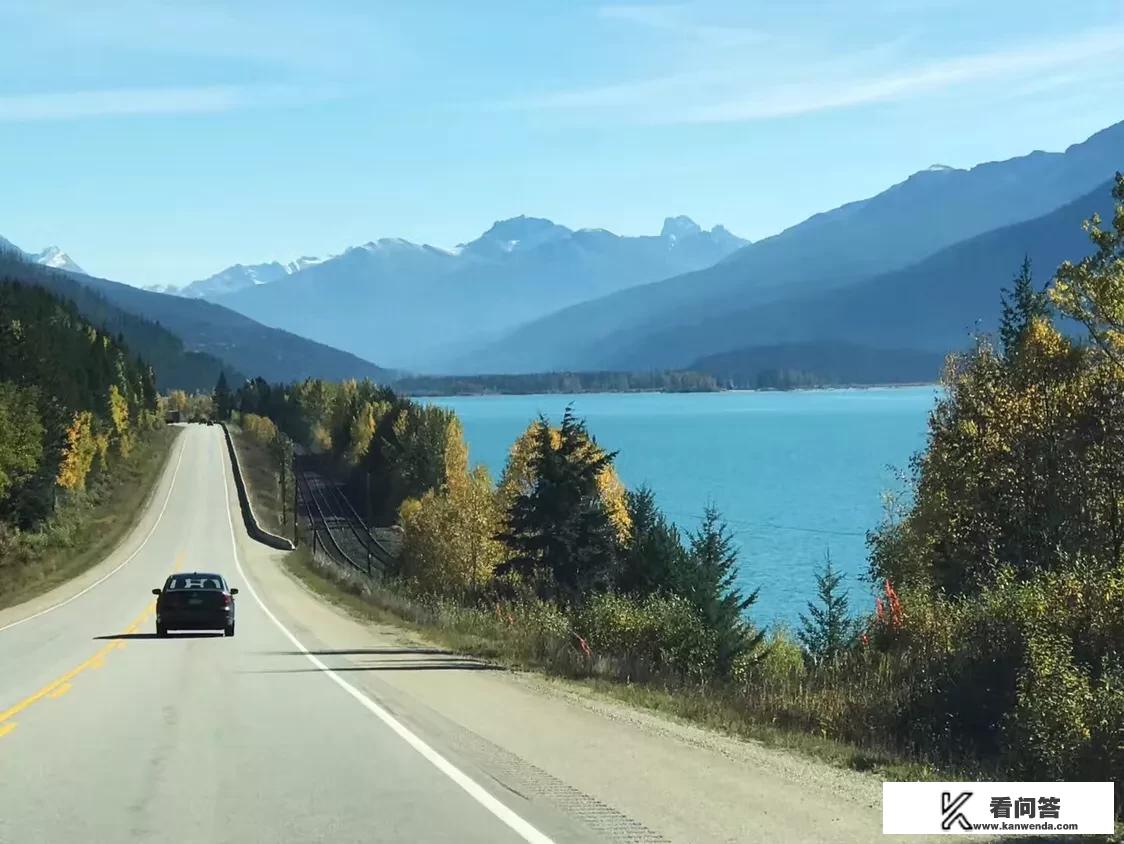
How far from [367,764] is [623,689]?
6.26m

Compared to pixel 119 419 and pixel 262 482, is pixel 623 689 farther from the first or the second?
pixel 119 419

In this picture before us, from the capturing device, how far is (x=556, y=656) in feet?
65.3

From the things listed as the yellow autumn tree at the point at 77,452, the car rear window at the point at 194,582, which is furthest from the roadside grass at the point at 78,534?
the car rear window at the point at 194,582

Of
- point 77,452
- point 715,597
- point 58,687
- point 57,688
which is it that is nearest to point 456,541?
point 77,452

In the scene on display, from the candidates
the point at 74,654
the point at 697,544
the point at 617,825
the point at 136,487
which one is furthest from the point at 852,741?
the point at 136,487

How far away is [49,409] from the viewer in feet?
273

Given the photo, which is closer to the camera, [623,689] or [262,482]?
[623,689]

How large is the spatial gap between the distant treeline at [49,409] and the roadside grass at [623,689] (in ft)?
135

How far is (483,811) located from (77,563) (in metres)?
66.1

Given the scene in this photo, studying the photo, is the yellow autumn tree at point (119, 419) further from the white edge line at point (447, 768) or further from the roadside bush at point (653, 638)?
the white edge line at point (447, 768)

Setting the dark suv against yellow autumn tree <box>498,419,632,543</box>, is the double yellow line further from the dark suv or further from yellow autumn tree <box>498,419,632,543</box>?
yellow autumn tree <box>498,419,632,543</box>

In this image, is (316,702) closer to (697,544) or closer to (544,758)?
(544,758)

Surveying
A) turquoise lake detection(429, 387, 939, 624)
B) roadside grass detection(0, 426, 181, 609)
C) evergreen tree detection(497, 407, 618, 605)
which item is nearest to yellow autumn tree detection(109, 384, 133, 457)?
roadside grass detection(0, 426, 181, 609)

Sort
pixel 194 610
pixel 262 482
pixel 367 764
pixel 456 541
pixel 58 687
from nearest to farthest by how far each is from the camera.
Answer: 1. pixel 367 764
2. pixel 58 687
3. pixel 194 610
4. pixel 456 541
5. pixel 262 482
